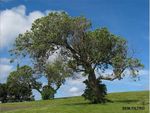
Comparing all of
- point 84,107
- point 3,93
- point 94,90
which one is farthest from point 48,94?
point 84,107

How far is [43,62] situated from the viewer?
2435 inches

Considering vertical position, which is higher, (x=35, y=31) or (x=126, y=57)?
(x=35, y=31)

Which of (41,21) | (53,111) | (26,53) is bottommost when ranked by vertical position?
(53,111)

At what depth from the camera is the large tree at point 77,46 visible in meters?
59.1

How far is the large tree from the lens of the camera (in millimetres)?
59125

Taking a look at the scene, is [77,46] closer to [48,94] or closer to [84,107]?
[84,107]

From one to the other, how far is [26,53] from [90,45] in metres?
9.66

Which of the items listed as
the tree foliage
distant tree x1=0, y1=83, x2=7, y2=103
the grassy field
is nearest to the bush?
the tree foliage

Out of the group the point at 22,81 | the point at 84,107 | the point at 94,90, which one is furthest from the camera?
the point at 22,81

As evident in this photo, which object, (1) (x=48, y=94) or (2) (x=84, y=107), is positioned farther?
(1) (x=48, y=94)

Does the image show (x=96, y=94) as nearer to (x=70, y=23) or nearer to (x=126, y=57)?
(x=126, y=57)

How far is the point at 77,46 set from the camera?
59.6 metres

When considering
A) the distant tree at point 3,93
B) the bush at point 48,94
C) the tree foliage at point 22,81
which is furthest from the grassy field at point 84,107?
the distant tree at point 3,93

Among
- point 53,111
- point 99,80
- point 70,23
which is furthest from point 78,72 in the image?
point 53,111
